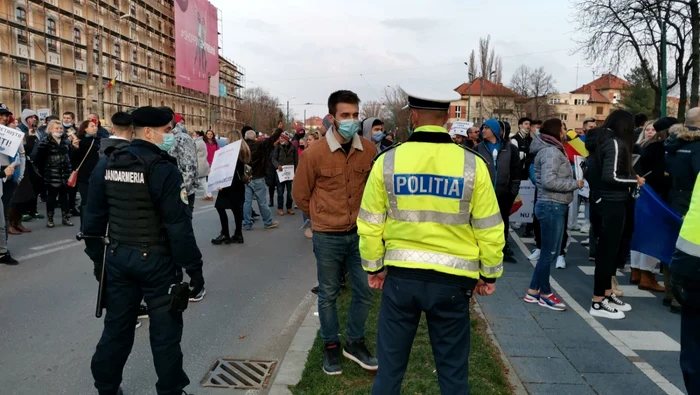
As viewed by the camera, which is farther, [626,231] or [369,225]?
[626,231]

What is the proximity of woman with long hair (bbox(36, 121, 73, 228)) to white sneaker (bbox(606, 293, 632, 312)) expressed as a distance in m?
9.46

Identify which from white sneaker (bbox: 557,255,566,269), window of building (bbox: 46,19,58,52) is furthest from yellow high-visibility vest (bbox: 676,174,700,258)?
window of building (bbox: 46,19,58,52)

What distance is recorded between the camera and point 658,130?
6215 millimetres

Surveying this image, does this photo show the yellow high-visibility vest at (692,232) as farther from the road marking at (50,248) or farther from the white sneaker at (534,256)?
the road marking at (50,248)

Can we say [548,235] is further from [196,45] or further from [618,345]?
[196,45]

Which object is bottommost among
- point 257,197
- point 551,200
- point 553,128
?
point 257,197

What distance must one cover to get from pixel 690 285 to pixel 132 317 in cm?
322

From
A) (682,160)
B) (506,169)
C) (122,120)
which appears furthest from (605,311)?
(122,120)

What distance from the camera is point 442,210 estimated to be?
257cm

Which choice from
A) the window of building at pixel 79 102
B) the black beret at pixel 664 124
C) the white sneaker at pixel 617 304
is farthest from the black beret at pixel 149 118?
the window of building at pixel 79 102

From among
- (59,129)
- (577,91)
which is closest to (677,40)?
(59,129)

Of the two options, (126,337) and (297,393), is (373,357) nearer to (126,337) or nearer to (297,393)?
(297,393)

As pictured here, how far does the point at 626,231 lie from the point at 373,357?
15.6 feet

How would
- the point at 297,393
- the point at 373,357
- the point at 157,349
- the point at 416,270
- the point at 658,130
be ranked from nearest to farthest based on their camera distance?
1. the point at 416,270
2. the point at 157,349
3. the point at 297,393
4. the point at 373,357
5. the point at 658,130
